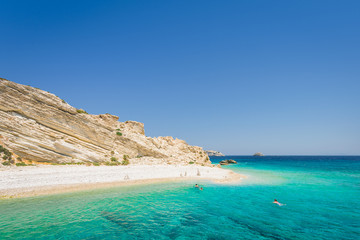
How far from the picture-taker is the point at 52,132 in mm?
28500

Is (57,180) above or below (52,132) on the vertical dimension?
below

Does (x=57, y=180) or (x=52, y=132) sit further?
(x=52, y=132)

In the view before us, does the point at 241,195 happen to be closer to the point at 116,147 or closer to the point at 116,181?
the point at 116,181

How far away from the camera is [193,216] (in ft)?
43.0

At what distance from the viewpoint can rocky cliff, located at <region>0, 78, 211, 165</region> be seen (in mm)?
25531

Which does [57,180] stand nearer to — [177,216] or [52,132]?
[52,132]

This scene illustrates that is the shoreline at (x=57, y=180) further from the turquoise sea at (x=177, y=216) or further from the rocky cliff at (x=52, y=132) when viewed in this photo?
the rocky cliff at (x=52, y=132)

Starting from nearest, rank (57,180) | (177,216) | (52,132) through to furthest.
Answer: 1. (177,216)
2. (57,180)
3. (52,132)

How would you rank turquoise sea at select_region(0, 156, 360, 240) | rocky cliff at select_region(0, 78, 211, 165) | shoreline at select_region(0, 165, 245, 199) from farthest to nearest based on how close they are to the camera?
rocky cliff at select_region(0, 78, 211, 165) → shoreline at select_region(0, 165, 245, 199) → turquoise sea at select_region(0, 156, 360, 240)

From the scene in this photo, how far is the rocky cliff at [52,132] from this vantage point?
2553 centimetres

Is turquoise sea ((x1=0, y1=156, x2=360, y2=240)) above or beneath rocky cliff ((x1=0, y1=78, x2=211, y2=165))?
beneath

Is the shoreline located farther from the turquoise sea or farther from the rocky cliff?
the rocky cliff

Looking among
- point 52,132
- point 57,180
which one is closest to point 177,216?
point 57,180

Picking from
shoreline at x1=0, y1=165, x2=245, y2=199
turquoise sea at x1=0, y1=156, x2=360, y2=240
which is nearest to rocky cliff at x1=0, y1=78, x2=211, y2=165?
shoreline at x1=0, y1=165, x2=245, y2=199
